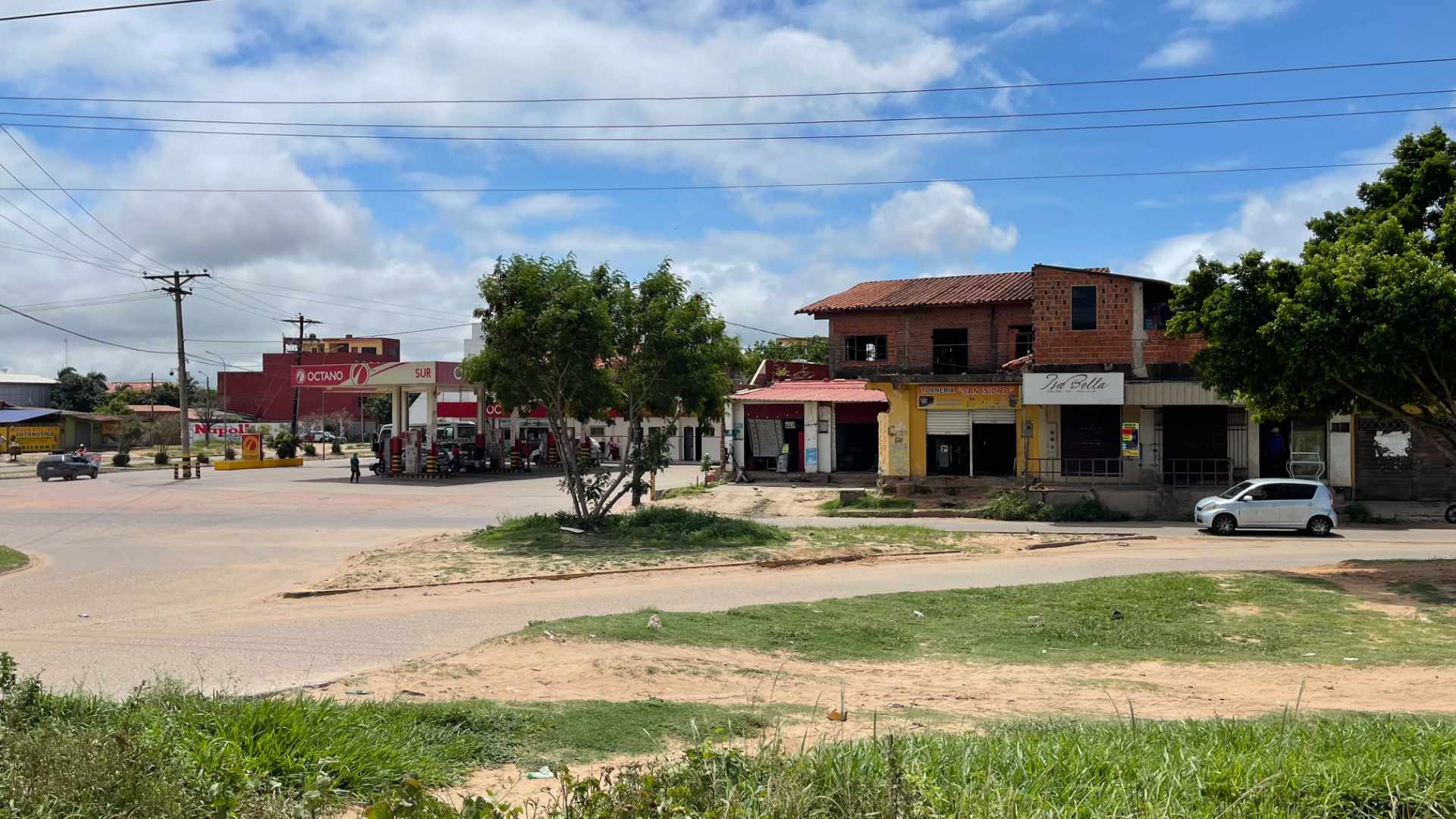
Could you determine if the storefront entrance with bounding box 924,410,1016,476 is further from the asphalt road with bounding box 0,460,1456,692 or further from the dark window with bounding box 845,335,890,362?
the dark window with bounding box 845,335,890,362

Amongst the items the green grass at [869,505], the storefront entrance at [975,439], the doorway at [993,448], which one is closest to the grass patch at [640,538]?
the green grass at [869,505]

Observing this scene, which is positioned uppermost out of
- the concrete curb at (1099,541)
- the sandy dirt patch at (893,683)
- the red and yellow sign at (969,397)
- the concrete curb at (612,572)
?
the red and yellow sign at (969,397)

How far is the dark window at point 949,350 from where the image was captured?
44188 mm

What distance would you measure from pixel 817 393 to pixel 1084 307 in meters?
12.9

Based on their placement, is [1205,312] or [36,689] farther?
[1205,312]

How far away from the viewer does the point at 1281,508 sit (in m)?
27.9

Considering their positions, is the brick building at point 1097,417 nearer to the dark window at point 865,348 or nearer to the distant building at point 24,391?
the dark window at point 865,348

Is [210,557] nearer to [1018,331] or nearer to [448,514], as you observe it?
[448,514]

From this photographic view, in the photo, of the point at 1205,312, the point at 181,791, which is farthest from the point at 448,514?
the point at 181,791

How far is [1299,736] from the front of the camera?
21.7ft

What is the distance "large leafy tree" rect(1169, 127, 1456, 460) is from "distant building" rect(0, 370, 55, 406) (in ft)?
363

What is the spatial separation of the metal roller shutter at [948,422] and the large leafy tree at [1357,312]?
16.4m

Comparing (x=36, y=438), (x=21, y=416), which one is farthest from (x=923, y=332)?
(x=21, y=416)

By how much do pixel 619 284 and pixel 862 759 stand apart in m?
20.7
